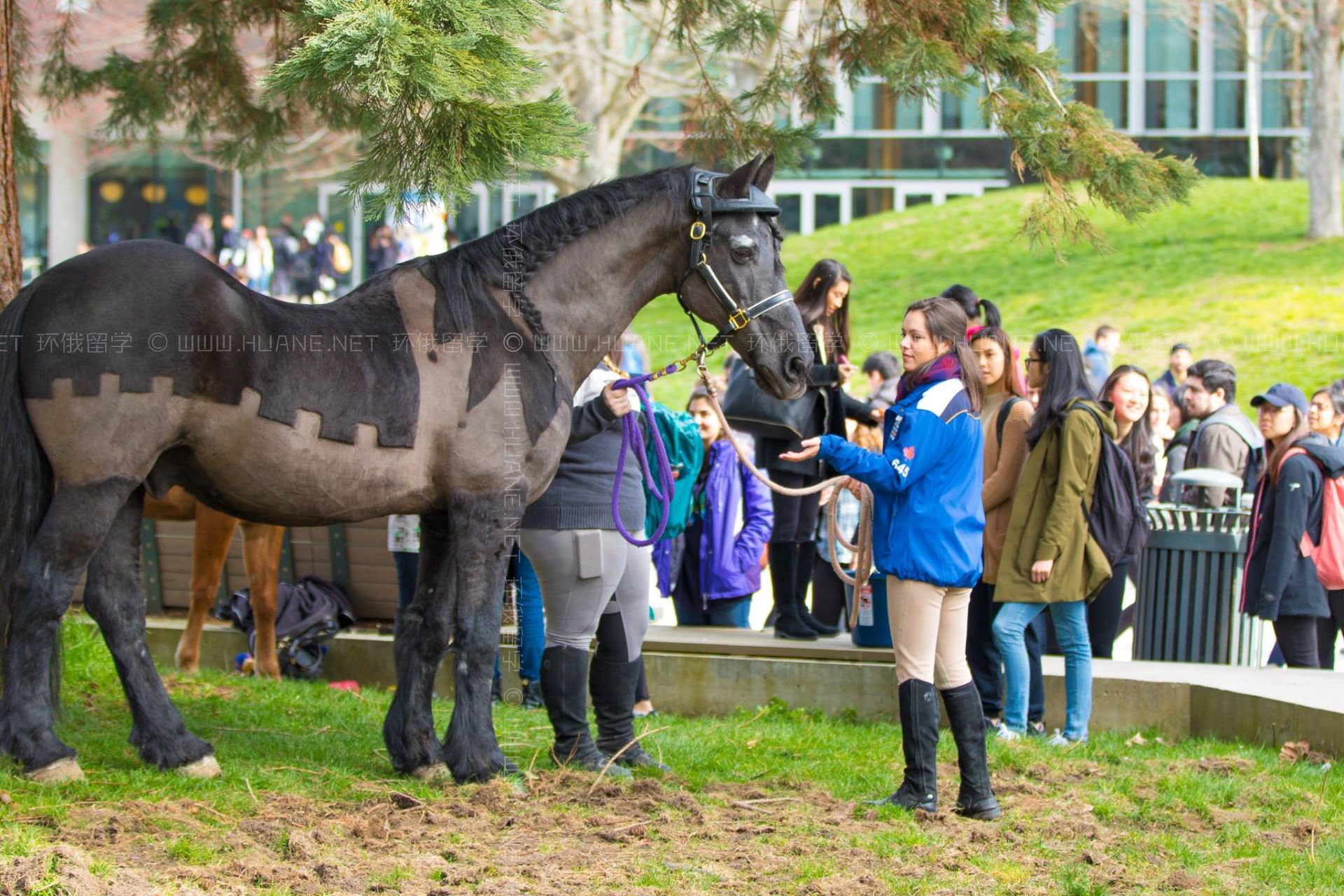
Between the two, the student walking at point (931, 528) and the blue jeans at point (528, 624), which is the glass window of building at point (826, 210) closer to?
the blue jeans at point (528, 624)

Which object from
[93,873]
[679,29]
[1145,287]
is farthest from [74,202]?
[93,873]

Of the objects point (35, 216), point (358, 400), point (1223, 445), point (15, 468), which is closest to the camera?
point (15, 468)

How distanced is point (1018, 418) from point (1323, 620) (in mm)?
2980

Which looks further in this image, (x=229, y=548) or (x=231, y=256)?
(x=231, y=256)

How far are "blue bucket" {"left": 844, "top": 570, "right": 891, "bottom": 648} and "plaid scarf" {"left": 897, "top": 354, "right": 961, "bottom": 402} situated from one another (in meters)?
2.29

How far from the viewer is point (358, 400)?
5184 mm

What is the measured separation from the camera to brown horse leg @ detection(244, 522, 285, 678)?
797cm

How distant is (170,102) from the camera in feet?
25.6

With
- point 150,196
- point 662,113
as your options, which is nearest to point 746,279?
point 662,113

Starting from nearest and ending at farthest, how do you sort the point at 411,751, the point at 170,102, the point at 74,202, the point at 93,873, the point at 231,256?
the point at 93,873 < the point at 411,751 < the point at 170,102 < the point at 231,256 < the point at 74,202

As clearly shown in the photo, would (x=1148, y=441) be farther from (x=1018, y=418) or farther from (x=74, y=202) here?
(x=74, y=202)

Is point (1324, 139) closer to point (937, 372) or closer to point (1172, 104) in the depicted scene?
point (1172, 104)

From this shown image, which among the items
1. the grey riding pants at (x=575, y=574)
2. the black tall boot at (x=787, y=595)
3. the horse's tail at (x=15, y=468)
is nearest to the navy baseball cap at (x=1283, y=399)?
the black tall boot at (x=787, y=595)

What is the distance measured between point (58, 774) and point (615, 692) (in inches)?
85.4
